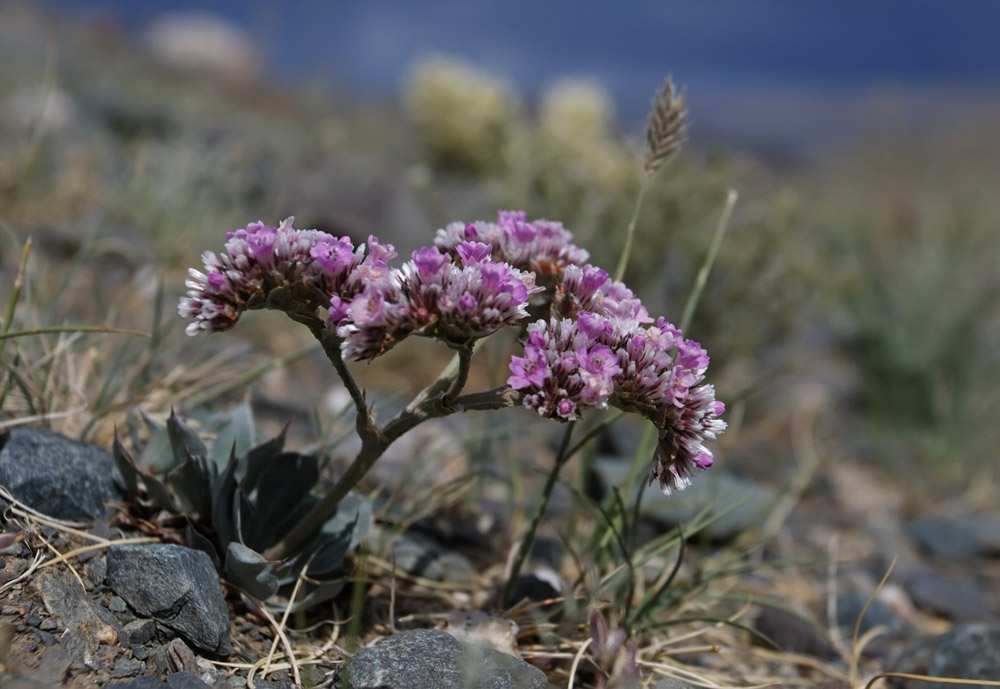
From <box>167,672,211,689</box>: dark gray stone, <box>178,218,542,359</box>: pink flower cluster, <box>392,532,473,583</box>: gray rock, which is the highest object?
<box>178,218,542,359</box>: pink flower cluster

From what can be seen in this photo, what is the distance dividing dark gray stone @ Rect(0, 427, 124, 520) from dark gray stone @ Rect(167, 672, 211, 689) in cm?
62

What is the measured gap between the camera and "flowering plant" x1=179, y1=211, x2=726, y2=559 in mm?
1504

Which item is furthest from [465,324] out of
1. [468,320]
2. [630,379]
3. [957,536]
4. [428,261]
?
[957,536]

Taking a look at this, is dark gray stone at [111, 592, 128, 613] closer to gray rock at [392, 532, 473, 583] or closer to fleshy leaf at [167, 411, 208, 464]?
fleshy leaf at [167, 411, 208, 464]

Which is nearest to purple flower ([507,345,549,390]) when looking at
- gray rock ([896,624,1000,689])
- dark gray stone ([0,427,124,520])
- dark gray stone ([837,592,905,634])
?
dark gray stone ([0,427,124,520])

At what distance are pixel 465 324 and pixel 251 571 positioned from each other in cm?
78

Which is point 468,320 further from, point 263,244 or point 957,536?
point 957,536

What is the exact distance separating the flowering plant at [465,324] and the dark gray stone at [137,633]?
2.11 ft

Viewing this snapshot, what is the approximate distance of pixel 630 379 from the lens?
1593mm

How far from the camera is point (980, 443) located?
5074 mm

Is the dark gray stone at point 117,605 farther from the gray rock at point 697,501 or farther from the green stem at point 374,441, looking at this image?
the gray rock at point 697,501

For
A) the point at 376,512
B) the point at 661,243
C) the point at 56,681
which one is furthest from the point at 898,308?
the point at 56,681

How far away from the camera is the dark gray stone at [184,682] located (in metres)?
1.56

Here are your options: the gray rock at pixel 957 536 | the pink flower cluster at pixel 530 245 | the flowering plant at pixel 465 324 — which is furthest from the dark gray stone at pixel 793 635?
the gray rock at pixel 957 536
